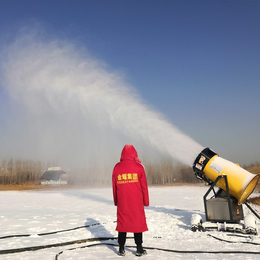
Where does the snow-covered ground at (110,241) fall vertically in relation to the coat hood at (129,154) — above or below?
below

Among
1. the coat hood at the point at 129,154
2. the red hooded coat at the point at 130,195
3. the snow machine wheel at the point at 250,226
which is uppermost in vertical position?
the coat hood at the point at 129,154

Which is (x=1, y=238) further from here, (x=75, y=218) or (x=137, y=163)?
(x=137, y=163)

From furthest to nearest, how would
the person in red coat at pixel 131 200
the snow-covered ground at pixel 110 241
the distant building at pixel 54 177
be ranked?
1. the distant building at pixel 54 177
2. the snow-covered ground at pixel 110 241
3. the person in red coat at pixel 131 200

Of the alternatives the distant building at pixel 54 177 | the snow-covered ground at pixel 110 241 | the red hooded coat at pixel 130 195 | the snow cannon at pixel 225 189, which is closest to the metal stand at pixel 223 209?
the snow cannon at pixel 225 189

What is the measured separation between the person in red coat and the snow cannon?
3.49 metres

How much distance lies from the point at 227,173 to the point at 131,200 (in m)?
4.49

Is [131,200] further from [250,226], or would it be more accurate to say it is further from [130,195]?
[250,226]

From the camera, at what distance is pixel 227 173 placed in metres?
8.70

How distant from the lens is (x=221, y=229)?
8.25 meters

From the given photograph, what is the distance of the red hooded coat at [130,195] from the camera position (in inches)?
217

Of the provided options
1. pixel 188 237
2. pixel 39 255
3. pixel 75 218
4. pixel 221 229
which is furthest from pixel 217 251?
pixel 75 218

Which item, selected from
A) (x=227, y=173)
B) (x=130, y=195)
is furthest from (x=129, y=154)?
(x=227, y=173)

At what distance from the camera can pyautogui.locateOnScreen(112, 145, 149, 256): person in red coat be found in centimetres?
551

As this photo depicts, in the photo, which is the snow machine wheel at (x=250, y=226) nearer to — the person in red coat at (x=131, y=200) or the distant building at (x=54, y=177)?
the person in red coat at (x=131, y=200)
